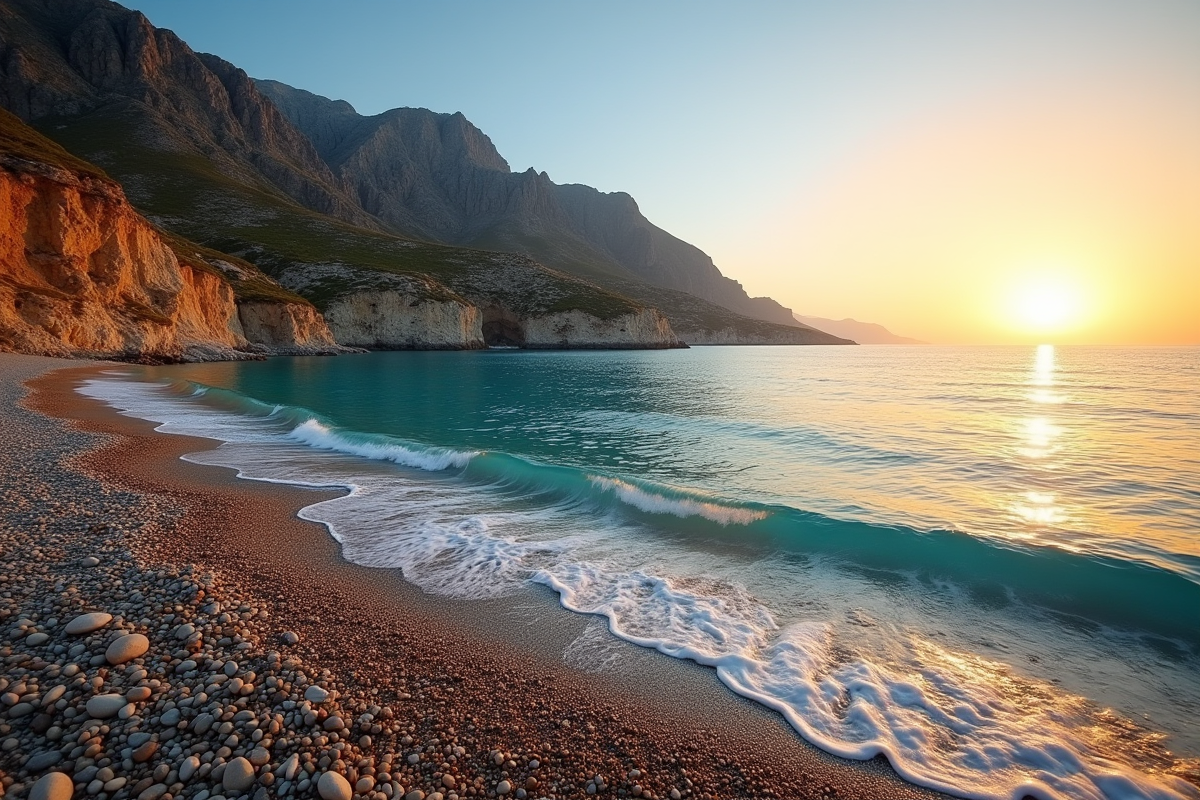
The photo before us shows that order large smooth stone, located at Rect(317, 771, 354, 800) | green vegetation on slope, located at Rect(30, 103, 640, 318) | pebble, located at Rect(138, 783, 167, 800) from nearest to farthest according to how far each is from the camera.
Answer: pebble, located at Rect(138, 783, 167, 800) → large smooth stone, located at Rect(317, 771, 354, 800) → green vegetation on slope, located at Rect(30, 103, 640, 318)

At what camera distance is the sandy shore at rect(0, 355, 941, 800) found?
414cm

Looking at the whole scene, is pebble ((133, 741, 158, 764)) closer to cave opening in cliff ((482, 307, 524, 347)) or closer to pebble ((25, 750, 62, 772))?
pebble ((25, 750, 62, 772))

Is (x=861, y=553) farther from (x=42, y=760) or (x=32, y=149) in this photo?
(x=32, y=149)

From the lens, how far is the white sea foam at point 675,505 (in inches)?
484

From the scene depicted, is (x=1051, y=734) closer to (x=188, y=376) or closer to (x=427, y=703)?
(x=427, y=703)

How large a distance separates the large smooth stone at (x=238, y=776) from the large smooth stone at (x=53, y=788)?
3.00 feet

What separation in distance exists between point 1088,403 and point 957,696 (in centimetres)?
4005

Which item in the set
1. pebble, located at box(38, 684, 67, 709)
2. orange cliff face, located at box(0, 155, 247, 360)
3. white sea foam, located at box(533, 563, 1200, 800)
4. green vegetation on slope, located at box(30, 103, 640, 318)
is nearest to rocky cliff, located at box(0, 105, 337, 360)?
orange cliff face, located at box(0, 155, 247, 360)

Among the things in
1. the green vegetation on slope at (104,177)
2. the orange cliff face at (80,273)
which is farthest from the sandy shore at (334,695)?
the green vegetation on slope at (104,177)

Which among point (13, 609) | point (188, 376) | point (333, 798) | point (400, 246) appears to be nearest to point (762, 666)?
point (333, 798)

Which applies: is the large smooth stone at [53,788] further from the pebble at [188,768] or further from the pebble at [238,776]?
the pebble at [238,776]

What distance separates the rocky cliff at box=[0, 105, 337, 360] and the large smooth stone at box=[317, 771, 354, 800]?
5269 cm

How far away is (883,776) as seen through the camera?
4914mm

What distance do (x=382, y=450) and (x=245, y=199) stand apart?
5613 inches
